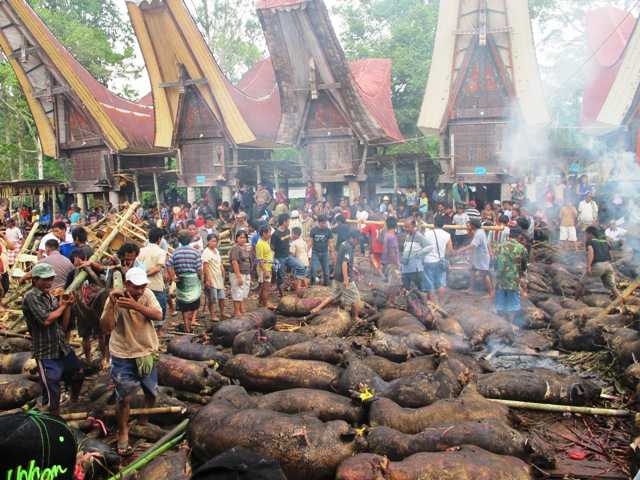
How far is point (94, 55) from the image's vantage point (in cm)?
2897

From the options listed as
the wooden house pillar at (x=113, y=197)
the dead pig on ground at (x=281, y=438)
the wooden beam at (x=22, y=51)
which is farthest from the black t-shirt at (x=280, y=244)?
the wooden beam at (x=22, y=51)

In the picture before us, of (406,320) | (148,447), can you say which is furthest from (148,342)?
(406,320)

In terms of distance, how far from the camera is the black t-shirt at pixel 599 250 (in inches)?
433

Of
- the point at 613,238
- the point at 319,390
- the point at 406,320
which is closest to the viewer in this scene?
the point at 319,390

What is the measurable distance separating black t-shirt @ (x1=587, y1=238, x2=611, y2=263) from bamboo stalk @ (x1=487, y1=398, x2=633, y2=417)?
5.84 meters

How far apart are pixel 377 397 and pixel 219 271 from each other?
510cm

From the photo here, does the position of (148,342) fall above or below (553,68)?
below

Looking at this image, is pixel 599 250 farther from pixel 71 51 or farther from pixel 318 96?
pixel 71 51

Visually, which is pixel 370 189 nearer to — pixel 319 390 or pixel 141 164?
pixel 141 164

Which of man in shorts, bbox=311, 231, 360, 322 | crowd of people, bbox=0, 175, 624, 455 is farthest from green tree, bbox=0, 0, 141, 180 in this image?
man in shorts, bbox=311, 231, 360, 322

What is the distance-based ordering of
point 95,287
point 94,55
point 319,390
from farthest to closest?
point 94,55 → point 95,287 → point 319,390

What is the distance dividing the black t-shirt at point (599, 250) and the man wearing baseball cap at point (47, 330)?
996 centimetres

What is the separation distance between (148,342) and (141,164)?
22.5m

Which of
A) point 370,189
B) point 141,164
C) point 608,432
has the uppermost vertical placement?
point 141,164
